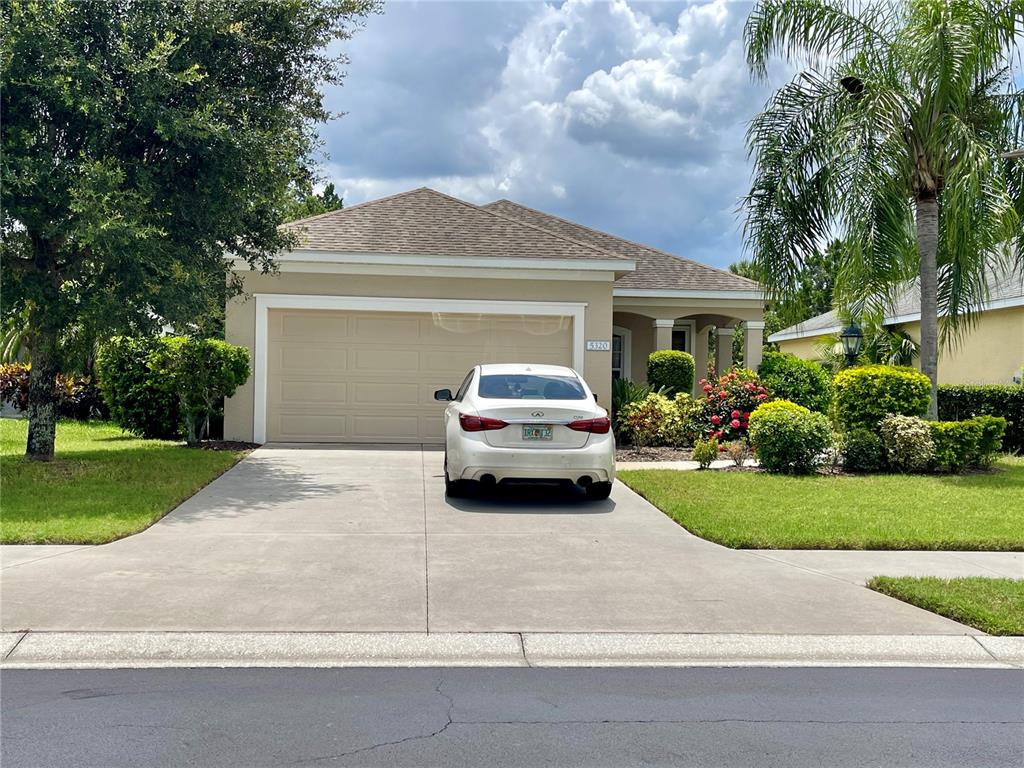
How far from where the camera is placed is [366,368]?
16.0 metres

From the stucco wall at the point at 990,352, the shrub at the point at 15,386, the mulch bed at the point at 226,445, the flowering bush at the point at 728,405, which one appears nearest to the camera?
the mulch bed at the point at 226,445

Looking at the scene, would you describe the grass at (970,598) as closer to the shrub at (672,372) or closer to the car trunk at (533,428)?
the car trunk at (533,428)

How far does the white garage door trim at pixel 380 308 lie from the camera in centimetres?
1556

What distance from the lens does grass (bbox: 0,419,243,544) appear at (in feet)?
26.1

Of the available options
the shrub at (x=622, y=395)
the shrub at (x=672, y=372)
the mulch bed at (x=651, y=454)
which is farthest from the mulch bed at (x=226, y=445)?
the shrub at (x=672, y=372)

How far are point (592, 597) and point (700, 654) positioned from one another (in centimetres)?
114

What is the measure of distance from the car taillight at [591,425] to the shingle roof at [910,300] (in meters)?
7.37

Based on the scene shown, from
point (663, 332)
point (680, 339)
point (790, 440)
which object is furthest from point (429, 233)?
point (680, 339)

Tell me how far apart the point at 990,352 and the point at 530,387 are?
1498 centimetres

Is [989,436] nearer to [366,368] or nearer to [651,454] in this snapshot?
[651,454]

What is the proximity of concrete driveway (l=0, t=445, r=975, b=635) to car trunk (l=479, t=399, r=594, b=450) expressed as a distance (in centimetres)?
76

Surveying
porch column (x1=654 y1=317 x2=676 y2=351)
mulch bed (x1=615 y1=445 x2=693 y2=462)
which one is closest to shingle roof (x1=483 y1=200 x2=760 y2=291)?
porch column (x1=654 y1=317 x2=676 y2=351)

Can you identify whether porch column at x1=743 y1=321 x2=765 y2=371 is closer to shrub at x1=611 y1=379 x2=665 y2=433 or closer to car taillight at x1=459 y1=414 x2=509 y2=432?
shrub at x1=611 y1=379 x2=665 y2=433

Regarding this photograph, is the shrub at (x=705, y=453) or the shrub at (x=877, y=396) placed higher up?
the shrub at (x=877, y=396)
